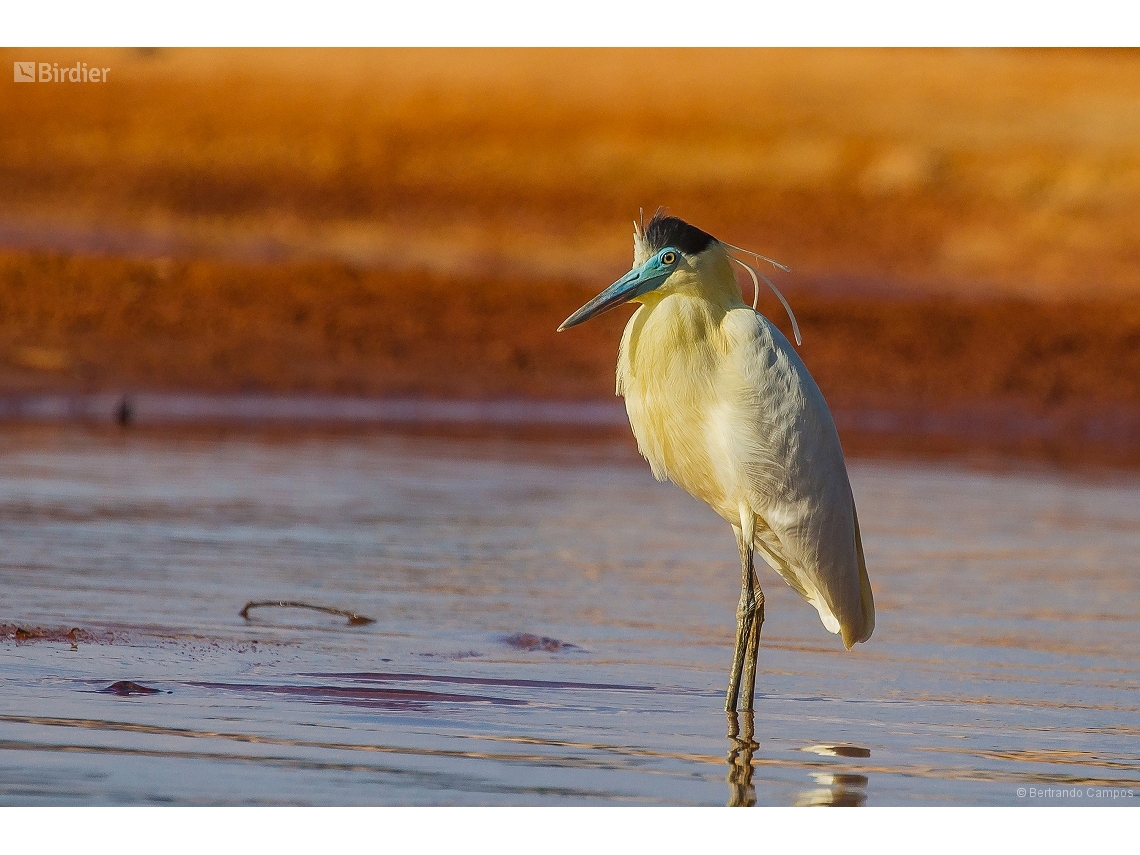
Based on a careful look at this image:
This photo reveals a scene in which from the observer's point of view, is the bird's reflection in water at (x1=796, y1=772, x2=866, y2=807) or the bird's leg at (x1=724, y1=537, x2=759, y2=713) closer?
the bird's reflection in water at (x1=796, y1=772, x2=866, y2=807)

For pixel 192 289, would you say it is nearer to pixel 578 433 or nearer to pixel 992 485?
pixel 578 433

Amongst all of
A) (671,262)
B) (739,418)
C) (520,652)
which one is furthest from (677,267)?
(520,652)

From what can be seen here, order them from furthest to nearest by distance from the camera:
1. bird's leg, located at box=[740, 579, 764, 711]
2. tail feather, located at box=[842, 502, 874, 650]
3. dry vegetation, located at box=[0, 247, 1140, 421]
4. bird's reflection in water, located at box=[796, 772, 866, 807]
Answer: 1. dry vegetation, located at box=[0, 247, 1140, 421]
2. tail feather, located at box=[842, 502, 874, 650]
3. bird's leg, located at box=[740, 579, 764, 711]
4. bird's reflection in water, located at box=[796, 772, 866, 807]

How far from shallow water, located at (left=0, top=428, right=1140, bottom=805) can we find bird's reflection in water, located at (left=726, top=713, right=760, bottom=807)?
13 millimetres

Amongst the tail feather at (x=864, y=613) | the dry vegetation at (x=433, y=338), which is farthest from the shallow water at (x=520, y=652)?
the dry vegetation at (x=433, y=338)

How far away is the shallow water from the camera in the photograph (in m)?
3.95

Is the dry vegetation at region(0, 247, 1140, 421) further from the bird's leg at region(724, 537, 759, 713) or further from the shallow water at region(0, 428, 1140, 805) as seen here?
the bird's leg at region(724, 537, 759, 713)

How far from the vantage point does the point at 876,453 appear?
45.2 ft

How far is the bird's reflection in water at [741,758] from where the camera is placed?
3.82 m

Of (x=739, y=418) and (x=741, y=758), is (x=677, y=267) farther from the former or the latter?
(x=741, y=758)

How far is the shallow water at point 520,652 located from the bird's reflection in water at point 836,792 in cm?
1

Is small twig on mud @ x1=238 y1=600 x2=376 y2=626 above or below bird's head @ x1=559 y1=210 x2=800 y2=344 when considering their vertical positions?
below

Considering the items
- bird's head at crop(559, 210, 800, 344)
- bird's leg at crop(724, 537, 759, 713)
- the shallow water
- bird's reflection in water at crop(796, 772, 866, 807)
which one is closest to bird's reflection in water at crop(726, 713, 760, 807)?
the shallow water

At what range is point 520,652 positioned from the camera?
558 centimetres
